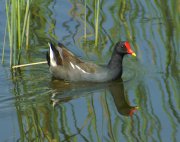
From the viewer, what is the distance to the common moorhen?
955cm

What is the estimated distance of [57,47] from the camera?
9.80 m

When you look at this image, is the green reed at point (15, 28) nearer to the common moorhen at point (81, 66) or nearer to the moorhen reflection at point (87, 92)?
the common moorhen at point (81, 66)

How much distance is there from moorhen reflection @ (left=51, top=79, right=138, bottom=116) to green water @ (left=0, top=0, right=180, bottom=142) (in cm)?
1

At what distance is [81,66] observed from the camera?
9.62m

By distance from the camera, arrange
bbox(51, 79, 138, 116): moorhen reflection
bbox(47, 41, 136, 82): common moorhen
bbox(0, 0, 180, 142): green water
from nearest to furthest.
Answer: bbox(0, 0, 180, 142): green water → bbox(51, 79, 138, 116): moorhen reflection → bbox(47, 41, 136, 82): common moorhen

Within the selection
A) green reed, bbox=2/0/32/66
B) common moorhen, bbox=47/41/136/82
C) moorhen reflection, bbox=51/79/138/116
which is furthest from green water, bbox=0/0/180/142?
green reed, bbox=2/0/32/66

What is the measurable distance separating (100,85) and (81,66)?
0.43 m

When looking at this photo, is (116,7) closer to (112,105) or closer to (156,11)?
(156,11)

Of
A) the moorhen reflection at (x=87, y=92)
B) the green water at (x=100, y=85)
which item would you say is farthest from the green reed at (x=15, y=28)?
the moorhen reflection at (x=87, y=92)

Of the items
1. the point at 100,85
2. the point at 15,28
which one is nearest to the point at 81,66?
the point at 100,85

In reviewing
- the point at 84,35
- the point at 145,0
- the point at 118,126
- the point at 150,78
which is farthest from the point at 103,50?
the point at 118,126

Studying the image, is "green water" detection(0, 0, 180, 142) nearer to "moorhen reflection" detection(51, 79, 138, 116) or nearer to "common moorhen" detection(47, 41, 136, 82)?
"moorhen reflection" detection(51, 79, 138, 116)

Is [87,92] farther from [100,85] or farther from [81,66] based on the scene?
[81,66]

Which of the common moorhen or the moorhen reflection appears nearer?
the moorhen reflection
